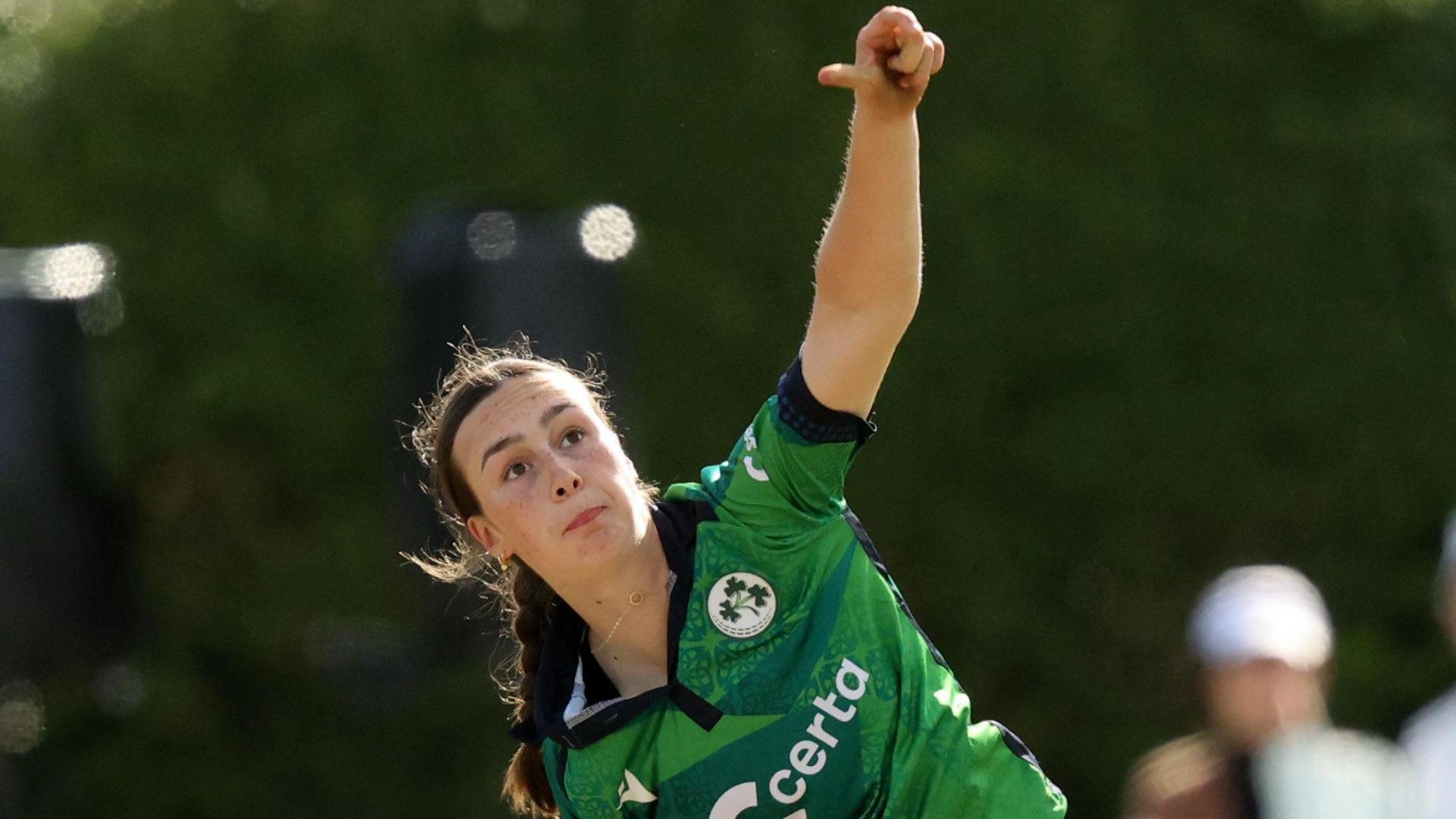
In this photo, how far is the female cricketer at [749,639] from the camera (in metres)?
2.52

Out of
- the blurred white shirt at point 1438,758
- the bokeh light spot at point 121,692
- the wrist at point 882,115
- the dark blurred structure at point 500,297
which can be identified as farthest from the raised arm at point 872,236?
the bokeh light spot at point 121,692

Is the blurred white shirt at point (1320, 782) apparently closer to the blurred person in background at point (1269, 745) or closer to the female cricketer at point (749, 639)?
the blurred person in background at point (1269, 745)

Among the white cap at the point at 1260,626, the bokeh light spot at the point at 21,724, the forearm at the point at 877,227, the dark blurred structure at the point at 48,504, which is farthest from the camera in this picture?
the bokeh light spot at the point at 21,724

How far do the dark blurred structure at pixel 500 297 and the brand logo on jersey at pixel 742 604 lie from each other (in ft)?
6.79

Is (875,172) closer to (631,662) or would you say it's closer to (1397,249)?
(631,662)

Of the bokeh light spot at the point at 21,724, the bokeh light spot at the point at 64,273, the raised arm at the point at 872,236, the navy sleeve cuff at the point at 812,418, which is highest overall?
the raised arm at the point at 872,236

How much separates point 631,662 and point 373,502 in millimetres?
3051

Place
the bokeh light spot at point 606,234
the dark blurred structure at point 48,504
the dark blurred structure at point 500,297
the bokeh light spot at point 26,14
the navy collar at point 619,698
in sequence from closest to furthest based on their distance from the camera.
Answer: the navy collar at point 619,698 → the dark blurred structure at point 500,297 → the bokeh light spot at point 606,234 → the dark blurred structure at point 48,504 → the bokeh light spot at point 26,14

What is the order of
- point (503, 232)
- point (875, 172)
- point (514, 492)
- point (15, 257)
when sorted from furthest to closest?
point (15, 257), point (503, 232), point (514, 492), point (875, 172)

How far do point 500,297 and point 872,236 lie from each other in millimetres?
2459

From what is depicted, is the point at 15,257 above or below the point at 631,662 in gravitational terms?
below

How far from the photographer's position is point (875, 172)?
2.33 metres

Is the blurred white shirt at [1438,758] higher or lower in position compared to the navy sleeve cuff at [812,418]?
lower

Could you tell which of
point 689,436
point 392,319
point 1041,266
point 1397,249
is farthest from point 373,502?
point 1397,249
